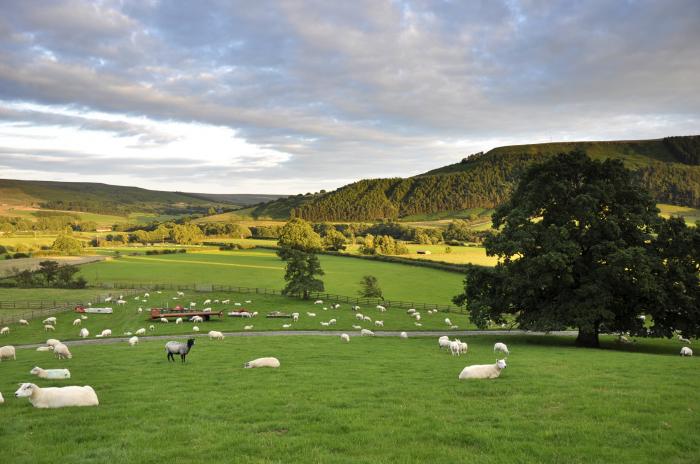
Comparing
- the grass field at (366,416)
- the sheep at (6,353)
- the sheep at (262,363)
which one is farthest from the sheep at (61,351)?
the sheep at (262,363)

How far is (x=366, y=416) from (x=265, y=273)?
102 metres

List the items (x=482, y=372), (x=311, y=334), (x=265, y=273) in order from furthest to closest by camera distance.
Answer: (x=265, y=273) < (x=311, y=334) < (x=482, y=372)

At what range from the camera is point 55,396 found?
1491 cm

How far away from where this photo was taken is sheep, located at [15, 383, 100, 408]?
580 inches

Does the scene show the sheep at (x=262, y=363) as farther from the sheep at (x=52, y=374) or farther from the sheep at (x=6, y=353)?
the sheep at (x=6, y=353)

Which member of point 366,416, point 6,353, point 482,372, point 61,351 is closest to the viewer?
point 366,416

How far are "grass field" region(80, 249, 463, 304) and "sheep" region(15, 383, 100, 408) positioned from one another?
223 feet

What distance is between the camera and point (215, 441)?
1124 cm

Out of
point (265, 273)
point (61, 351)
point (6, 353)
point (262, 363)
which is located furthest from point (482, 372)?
point (265, 273)

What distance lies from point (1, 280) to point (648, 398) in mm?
108391

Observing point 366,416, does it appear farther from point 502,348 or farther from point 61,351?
point 61,351

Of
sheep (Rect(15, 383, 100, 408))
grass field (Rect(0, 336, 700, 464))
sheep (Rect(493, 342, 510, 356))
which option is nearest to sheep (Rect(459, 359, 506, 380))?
grass field (Rect(0, 336, 700, 464))

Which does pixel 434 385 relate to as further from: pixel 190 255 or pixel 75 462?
pixel 190 255

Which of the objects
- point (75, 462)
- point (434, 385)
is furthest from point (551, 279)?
point (75, 462)
